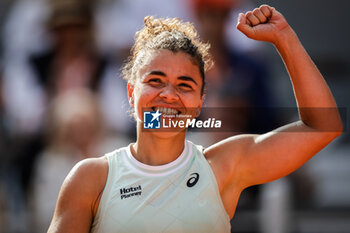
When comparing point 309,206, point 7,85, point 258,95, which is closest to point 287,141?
point 258,95

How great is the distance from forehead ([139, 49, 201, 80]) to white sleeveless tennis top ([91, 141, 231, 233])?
0.45 m

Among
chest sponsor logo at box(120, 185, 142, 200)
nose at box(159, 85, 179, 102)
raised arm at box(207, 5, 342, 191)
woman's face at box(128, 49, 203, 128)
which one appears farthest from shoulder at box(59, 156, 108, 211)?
raised arm at box(207, 5, 342, 191)

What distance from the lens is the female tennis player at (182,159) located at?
252 centimetres

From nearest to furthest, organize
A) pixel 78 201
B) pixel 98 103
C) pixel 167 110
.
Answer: pixel 78 201, pixel 167 110, pixel 98 103

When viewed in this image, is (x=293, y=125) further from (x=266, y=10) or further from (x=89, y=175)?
A: (x=89, y=175)

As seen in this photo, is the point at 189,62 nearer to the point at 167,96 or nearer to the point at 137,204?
the point at 167,96

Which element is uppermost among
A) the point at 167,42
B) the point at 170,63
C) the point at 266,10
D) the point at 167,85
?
the point at 266,10

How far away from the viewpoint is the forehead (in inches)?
105

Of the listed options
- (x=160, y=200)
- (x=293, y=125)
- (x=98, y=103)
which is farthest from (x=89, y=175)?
(x=98, y=103)

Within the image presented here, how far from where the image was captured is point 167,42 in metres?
2.73

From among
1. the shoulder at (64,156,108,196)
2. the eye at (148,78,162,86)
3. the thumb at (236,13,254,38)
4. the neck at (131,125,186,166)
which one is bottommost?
the shoulder at (64,156,108,196)

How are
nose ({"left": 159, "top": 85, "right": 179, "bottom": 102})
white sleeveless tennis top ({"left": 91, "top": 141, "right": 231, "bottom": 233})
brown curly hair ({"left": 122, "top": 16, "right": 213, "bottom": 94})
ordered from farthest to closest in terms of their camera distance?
brown curly hair ({"left": 122, "top": 16, "right": 213, "bottom": 94}), nose ({"left": 159, "top": 85, "right": 179, "bottom": 102}), white sleeveless tennis top ({"left": 91, "top": 141, "right": 231, "bottom": 233})

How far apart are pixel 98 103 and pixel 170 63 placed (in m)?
2.34

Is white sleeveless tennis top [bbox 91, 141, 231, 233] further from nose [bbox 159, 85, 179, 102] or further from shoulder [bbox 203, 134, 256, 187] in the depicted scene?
nose [bbox 159, 85, 179, 102]
